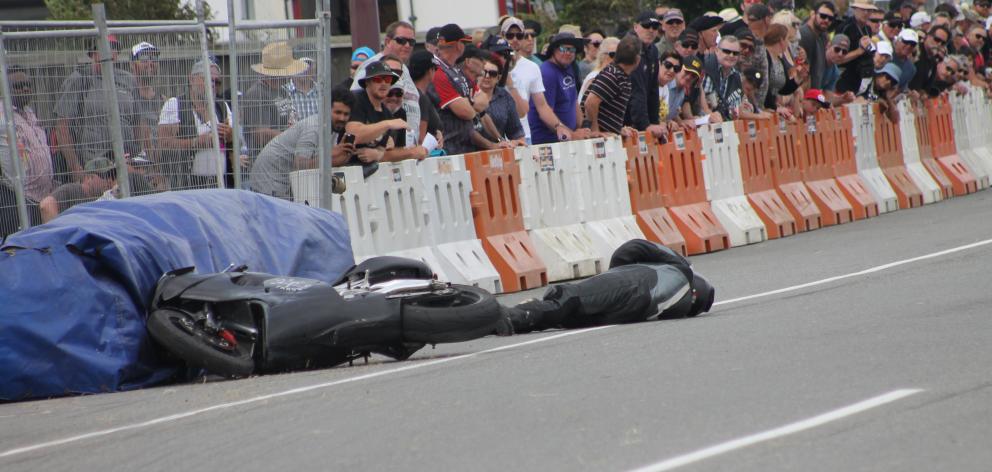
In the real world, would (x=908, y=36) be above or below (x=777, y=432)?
above

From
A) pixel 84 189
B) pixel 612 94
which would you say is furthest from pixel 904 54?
pixel 84 189

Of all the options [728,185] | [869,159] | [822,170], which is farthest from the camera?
[869,159]

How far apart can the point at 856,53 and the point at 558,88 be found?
720 cm

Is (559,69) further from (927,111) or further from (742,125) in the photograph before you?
(927,111)

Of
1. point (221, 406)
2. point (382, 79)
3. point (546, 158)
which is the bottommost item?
point (221, 406)

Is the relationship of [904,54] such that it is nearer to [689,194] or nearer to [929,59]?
[929,59]

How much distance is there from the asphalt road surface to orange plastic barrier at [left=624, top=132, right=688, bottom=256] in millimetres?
6528

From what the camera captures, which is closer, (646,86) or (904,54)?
(646,86)

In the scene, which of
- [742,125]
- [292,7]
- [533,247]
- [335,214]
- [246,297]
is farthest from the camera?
[292,7]

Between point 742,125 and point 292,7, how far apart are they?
23.6 meters

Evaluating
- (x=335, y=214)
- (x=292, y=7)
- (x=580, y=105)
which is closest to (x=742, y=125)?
(x=580, y=105)

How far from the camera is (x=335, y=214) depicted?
11.0 m

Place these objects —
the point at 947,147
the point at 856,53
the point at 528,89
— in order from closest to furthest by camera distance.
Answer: the point at 528,89, the point at 856,53, the point at 947,147

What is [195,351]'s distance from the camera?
8.30m
